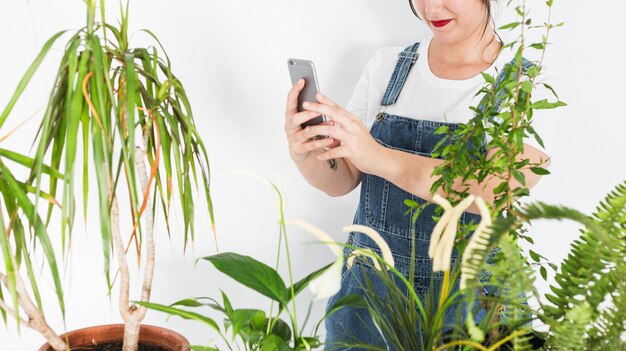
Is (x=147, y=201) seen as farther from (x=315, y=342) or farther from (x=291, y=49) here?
(x=291, y=49)

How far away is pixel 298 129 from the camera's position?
1.62m

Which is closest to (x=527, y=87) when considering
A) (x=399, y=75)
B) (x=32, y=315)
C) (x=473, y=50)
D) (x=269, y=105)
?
(x=473, y=50)

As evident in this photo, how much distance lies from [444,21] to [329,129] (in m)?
0.41

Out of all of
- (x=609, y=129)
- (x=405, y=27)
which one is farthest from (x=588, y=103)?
(x=405, y=27)

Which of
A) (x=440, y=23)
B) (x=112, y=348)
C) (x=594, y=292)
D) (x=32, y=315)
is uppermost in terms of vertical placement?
(x=440, y=23)

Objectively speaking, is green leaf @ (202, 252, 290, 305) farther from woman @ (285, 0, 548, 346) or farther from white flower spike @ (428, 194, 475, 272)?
woman @ (285, 0, 548, 346)

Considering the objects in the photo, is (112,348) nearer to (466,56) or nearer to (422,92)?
(422,92)

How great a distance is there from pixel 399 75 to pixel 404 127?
16 centimetres

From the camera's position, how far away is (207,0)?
191 cm

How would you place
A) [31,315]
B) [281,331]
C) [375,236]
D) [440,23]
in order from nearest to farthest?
[375,236] < [281,331] < [31,315] < [440,23]

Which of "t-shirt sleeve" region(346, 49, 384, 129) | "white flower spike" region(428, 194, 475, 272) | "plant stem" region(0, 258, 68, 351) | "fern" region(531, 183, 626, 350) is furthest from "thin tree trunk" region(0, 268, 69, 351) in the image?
"t-shirt sleeve" region(346, 49, 384, 129)

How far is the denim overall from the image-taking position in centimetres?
177

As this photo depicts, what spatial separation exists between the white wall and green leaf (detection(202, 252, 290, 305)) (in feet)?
2.72

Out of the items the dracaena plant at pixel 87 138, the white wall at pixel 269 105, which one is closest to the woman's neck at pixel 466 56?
the white wall at pixel 269 105
